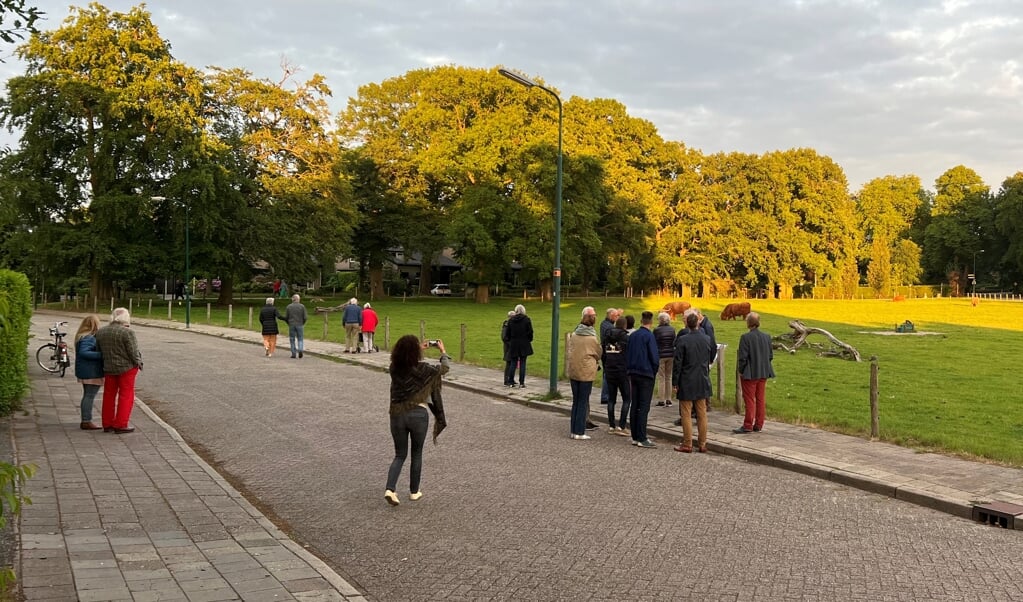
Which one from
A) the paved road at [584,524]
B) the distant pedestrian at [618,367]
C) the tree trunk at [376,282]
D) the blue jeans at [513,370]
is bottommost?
the paved road at [584,524]

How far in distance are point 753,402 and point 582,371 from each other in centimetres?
253

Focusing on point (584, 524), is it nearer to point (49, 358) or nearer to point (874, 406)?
point (874, 406)

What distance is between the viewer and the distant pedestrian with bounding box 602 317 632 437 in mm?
10677

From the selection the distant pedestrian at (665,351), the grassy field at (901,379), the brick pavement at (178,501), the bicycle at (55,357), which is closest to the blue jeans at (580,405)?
the brick pavement at (178,501)

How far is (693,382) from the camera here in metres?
9.80

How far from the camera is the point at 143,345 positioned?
2400cm

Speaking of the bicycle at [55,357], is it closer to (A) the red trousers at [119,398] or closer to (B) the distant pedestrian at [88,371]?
(B) the distant pedestrian at [88,371]

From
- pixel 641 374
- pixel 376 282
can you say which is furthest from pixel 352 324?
pixel 376 282

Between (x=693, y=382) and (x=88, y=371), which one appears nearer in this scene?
(x=693, y=382)

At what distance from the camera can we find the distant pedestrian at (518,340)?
15.1 metres

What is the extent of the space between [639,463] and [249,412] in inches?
263

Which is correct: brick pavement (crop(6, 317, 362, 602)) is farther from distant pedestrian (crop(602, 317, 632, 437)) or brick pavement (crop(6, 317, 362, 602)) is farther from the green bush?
distant pedestrian (crop(602, 317, 632, 437))

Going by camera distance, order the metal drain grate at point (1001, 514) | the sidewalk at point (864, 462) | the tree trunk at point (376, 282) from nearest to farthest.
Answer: the metal drain grate at point (1001, 514), the sidewalk at point (864, 462), the tree trunk at point (376, 282)

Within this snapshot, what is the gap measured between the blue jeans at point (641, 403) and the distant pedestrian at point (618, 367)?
368mm
